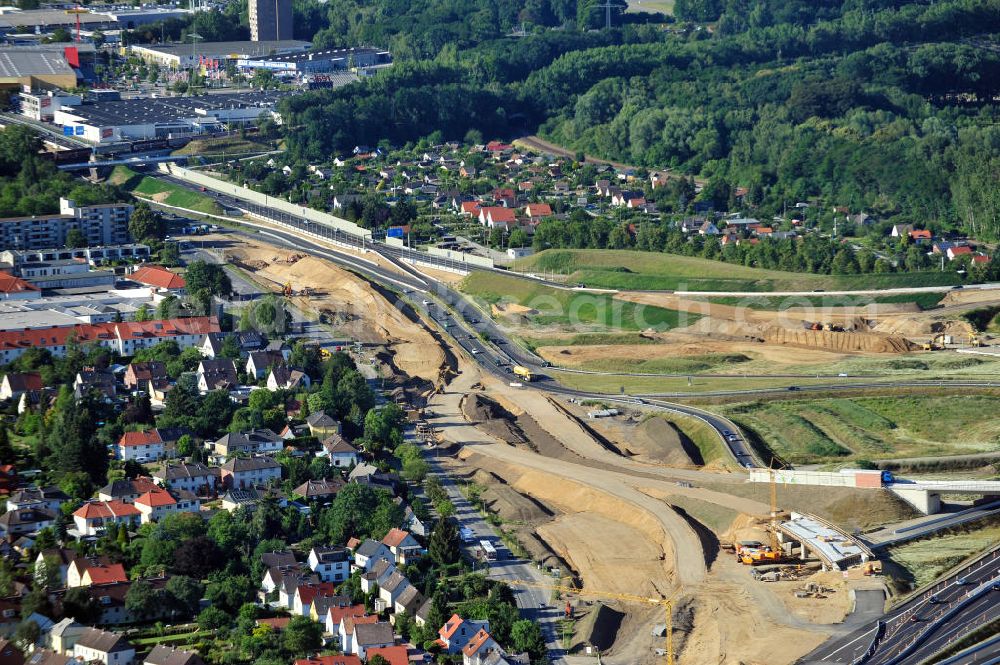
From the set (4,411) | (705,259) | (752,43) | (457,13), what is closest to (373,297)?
(705,259)

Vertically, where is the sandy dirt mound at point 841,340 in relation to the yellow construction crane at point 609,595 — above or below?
above

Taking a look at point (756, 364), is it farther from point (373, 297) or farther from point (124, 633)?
point (124, 633)

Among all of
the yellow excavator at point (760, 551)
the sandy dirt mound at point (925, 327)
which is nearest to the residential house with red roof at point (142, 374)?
the yellow excavator at point (760, 551)

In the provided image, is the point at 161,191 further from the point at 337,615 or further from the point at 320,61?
the point at 337,615

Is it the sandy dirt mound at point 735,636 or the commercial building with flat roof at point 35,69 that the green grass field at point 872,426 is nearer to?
the sandy dirt mound at point 735,636

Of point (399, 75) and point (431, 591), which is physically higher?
point (399, 75)

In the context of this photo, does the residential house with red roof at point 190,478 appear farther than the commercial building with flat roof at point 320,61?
No
